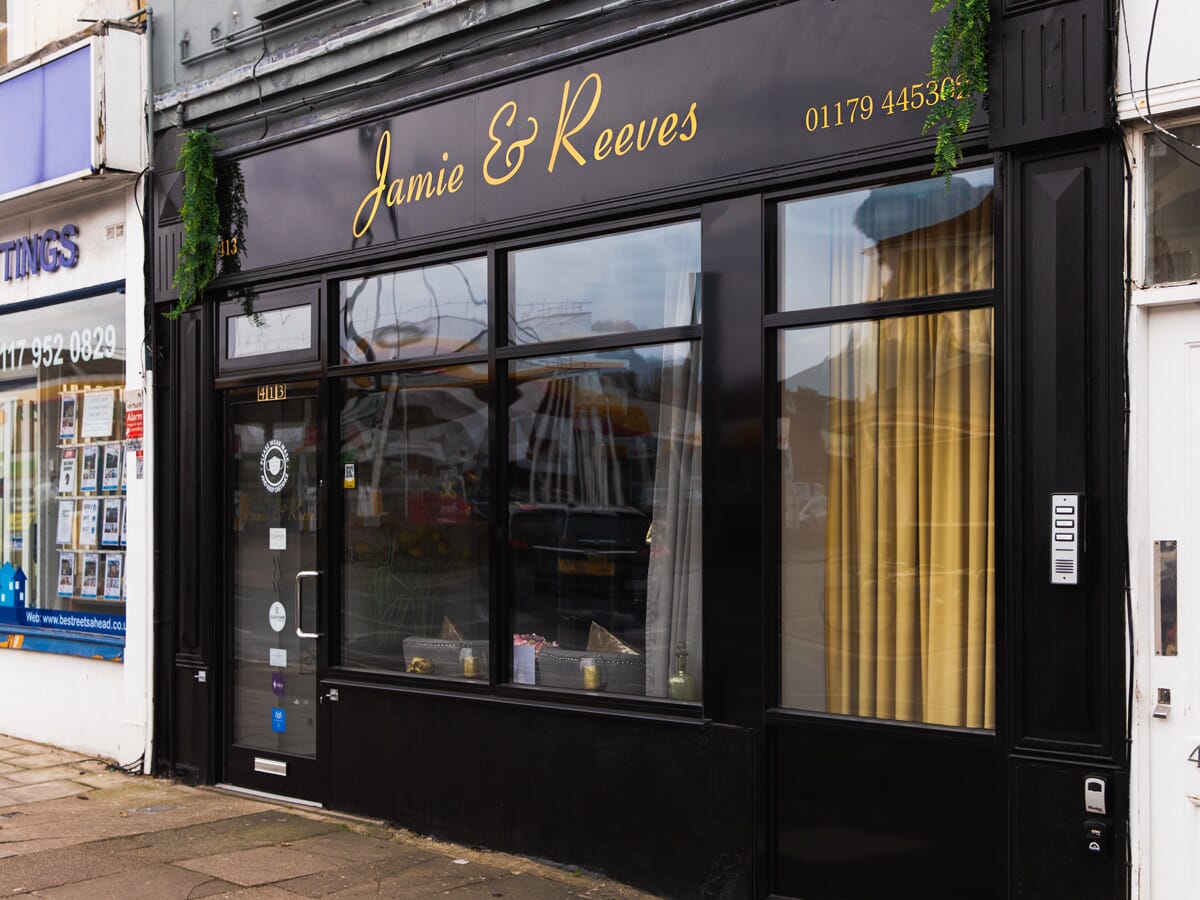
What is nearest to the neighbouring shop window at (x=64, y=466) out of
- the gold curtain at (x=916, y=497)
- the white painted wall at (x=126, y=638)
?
the white painted wall at (x=126, y=638)

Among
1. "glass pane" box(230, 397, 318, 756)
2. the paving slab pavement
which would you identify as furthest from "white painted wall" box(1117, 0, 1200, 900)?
"glass pane" box(230, 397, 318, 756)

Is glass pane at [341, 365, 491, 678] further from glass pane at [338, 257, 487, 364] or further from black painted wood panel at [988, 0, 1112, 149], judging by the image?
black painted wood panel at [988, 0, 1112, 149]

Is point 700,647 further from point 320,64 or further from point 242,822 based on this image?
point 320,64

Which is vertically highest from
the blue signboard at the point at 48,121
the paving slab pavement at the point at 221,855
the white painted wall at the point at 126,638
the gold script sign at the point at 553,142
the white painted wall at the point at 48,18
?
→ the white painted wall at the point at 48,18

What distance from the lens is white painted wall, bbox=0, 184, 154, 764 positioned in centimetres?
912

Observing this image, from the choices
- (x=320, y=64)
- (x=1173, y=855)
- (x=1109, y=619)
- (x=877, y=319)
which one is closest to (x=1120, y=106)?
(x=877, y=319)

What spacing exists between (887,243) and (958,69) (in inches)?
32.5

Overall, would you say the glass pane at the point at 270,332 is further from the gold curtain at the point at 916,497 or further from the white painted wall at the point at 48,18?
the gold curtain at the point at 916,497

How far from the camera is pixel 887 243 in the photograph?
572 centimetres

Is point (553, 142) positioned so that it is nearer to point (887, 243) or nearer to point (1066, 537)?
point (887, 243)

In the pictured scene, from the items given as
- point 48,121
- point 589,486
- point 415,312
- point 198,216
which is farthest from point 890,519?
point 48,121

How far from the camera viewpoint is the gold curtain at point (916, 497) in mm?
5410

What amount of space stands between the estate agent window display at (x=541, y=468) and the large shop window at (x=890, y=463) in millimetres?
628

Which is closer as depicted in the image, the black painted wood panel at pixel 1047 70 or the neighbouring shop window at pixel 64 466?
the black painted wood panel at pixel 1047 70
